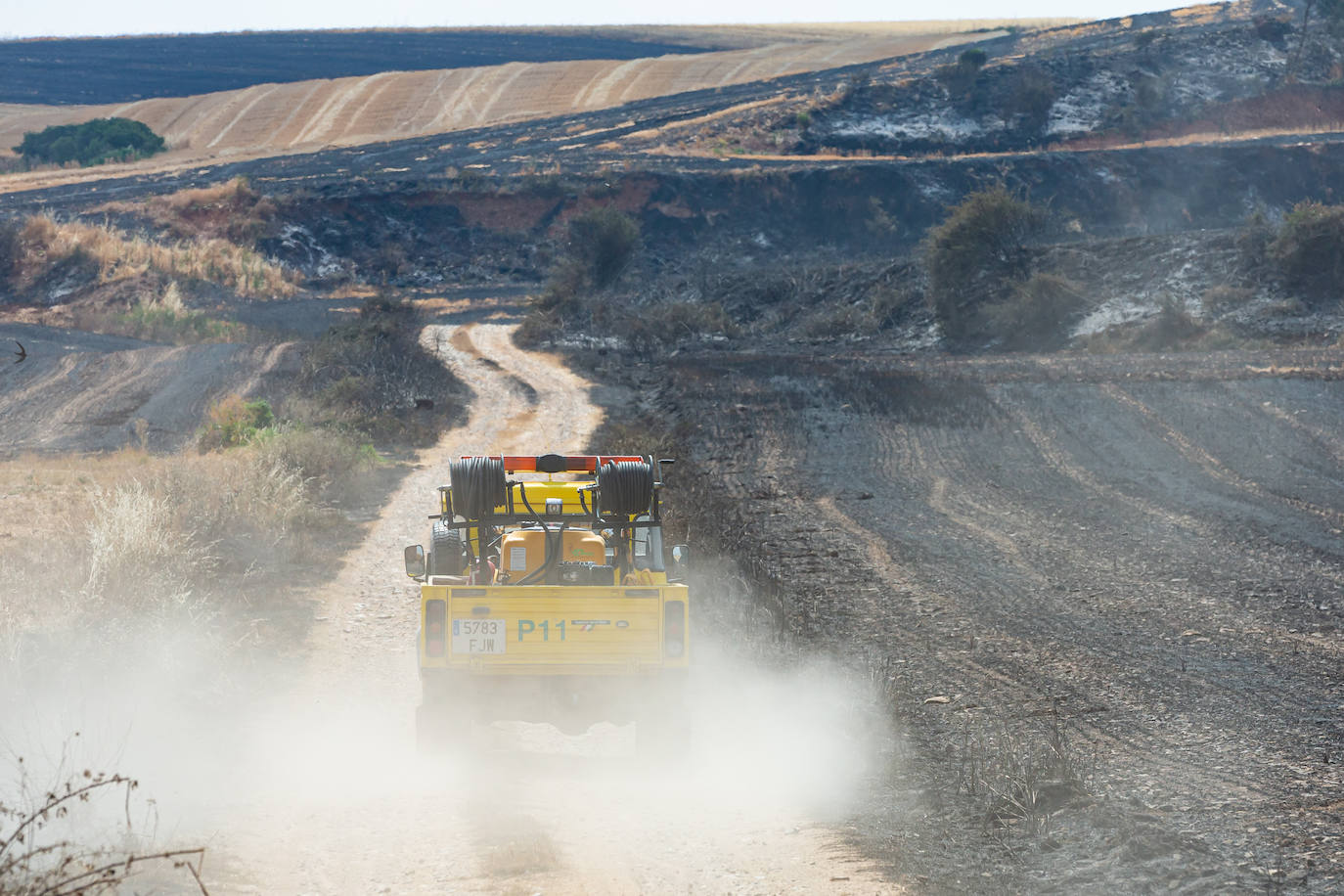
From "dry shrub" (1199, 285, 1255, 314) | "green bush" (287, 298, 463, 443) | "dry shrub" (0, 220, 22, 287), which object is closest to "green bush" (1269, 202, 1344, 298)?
"dry shrub" (1199, 285, 1255, 314)

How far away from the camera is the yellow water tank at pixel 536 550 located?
9250 millimetres

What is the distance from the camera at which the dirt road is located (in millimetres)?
6945

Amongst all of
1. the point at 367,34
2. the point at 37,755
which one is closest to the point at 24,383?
the point at 37,755

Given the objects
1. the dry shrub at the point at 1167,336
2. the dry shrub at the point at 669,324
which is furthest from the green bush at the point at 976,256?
the dry shrub at the point at 669,324

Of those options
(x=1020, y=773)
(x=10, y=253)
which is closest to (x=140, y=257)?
(x=10, y=253)

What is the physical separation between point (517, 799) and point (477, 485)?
2478 millimetres

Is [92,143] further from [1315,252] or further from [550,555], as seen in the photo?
[550,555]

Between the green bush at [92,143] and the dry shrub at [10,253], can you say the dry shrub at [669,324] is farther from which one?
the green bush at [92,143]

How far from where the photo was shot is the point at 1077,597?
1466cm

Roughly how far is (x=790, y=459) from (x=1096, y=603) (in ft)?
37.7

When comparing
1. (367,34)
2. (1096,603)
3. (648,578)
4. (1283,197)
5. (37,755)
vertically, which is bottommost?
(1096,603)

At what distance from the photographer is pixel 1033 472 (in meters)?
23.5

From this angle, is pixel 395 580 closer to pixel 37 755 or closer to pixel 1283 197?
pixel 37 755

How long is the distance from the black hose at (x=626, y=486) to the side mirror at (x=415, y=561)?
1525mm
